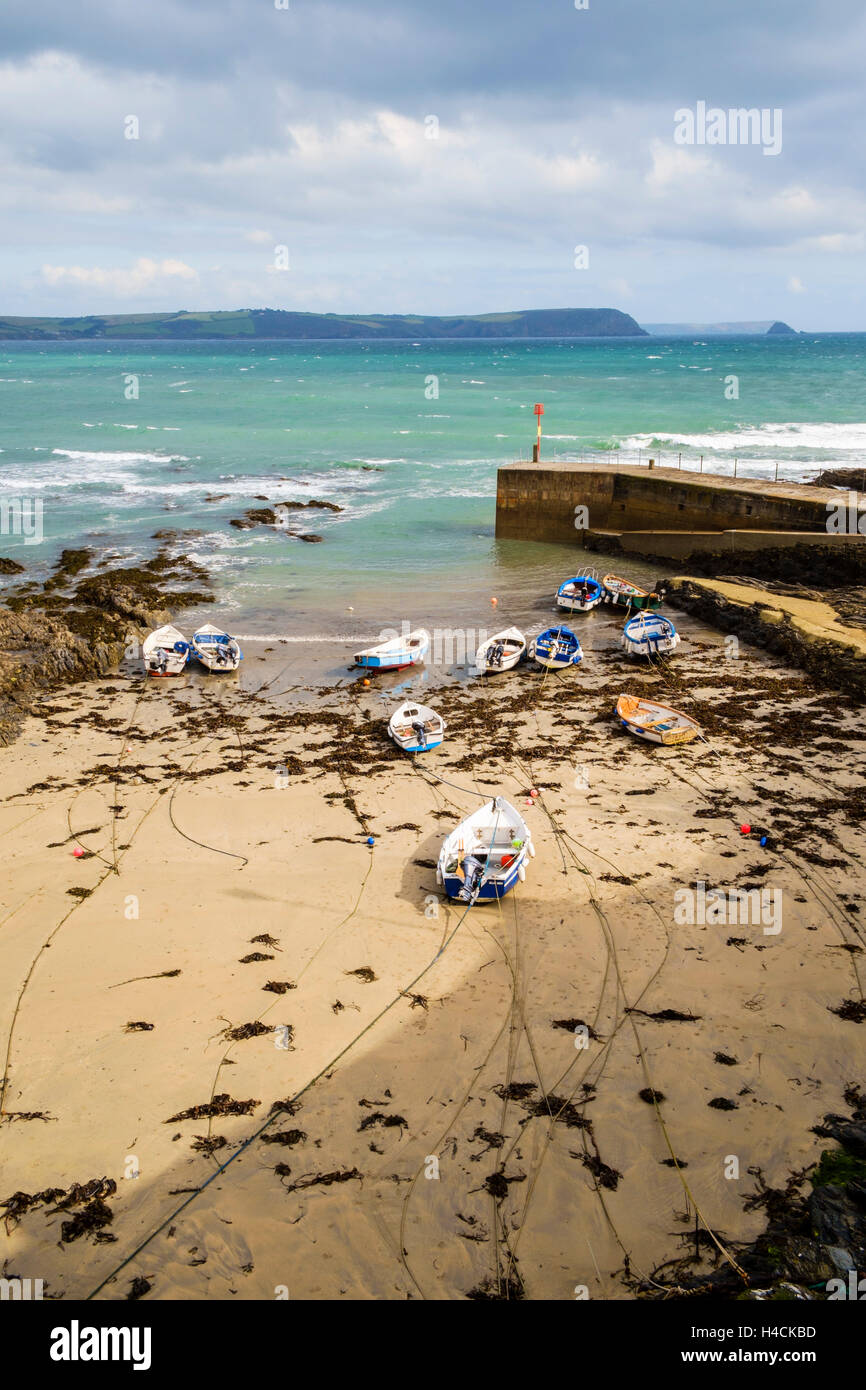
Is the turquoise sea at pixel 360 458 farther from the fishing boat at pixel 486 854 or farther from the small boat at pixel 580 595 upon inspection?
the fishing boat at pixel 486 854

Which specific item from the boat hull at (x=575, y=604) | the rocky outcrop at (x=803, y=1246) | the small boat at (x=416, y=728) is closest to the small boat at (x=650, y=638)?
the boat hull at (x=575, y=604)

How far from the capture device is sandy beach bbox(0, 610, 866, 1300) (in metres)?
7.65

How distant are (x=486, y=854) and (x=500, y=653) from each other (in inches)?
370

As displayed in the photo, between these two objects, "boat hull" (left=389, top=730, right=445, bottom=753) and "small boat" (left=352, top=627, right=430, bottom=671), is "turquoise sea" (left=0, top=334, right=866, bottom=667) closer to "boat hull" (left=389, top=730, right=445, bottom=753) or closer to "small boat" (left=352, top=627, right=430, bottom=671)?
"small boat" (left=352, top=627, right=430, bottom=671)

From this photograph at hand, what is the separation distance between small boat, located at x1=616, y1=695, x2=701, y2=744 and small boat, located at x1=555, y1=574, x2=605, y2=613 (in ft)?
24.4

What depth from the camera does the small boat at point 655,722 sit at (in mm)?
17125

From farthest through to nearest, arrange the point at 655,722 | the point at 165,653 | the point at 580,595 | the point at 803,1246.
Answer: the point at 580,595 < the point at 165,653 < the point at 655,722 < the point at 803,1246

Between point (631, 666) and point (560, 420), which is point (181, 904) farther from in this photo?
point (560, 420)

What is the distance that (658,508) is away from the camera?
31.7 metres

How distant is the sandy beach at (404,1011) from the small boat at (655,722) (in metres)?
0.37

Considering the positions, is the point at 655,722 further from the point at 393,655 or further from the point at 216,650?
the point at 216,650

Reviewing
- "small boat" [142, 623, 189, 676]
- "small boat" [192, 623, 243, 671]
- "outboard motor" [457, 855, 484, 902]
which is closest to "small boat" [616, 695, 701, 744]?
"outboard motor" [457, 855, 484, 902]

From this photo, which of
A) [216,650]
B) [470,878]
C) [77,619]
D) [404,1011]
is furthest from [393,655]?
[404,1011]

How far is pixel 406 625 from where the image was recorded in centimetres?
2516
